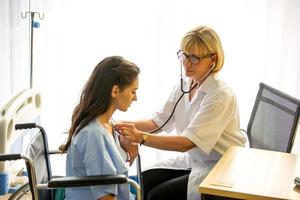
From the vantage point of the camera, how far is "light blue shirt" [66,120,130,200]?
4.87ft

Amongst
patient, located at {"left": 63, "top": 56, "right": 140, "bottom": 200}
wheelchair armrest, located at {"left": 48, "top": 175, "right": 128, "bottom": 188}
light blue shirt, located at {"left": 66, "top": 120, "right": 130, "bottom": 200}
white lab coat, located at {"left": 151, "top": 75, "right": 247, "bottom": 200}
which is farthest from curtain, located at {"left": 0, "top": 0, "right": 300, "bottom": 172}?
wheelchair armrest, located at {"left": 48, "top": 175, "right": 128, "bottom": 188}

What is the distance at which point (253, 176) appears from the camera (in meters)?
1.52

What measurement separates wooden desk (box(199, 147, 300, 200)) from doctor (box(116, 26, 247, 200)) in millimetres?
146

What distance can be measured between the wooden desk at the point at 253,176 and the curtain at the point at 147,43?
3.06 ft

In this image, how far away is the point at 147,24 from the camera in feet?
8.62

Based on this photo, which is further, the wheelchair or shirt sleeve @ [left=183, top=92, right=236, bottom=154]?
shirt sleeve @ [left=183, top=92, right=236, bottom=154]

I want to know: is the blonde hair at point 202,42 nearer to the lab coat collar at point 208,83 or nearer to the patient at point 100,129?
the lab coat collar at point 208,83

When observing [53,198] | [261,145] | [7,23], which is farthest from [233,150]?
[7,23]

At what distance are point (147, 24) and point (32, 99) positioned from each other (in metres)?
0.80

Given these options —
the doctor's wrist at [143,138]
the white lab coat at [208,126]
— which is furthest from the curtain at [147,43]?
the doctor's wrist at [143,138]

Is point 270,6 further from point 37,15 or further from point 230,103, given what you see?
point 37,15

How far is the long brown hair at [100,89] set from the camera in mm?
1548


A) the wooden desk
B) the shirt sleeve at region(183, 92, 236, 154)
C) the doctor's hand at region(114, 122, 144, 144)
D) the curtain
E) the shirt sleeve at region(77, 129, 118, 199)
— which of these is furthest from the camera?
the curtain

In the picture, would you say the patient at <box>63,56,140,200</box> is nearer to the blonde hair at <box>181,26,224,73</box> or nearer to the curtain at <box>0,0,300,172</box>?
the blonde hair at <box>181,26,224,73</box>
